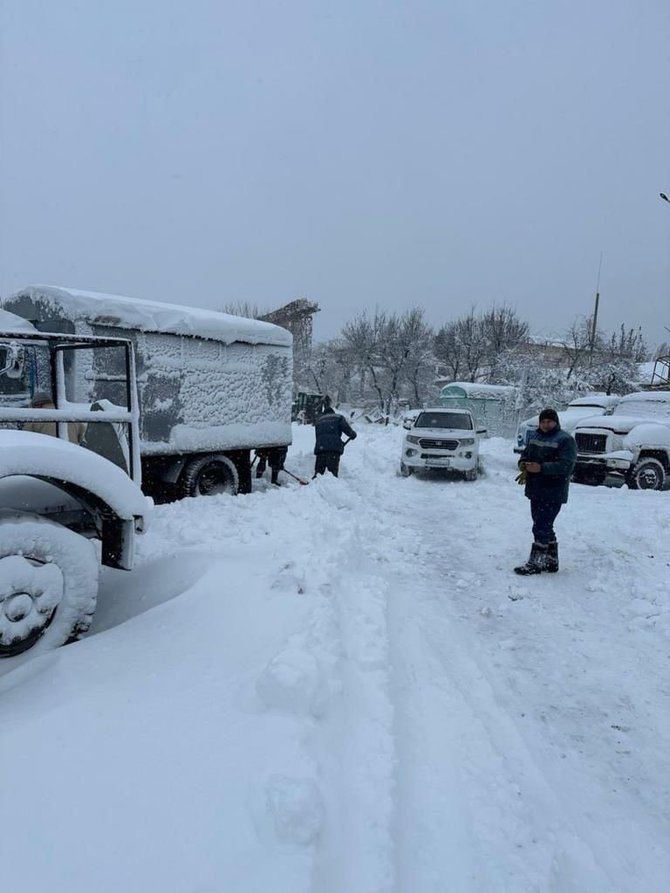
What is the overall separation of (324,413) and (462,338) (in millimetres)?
34025

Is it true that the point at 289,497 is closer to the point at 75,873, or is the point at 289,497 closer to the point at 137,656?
the point at 137,656

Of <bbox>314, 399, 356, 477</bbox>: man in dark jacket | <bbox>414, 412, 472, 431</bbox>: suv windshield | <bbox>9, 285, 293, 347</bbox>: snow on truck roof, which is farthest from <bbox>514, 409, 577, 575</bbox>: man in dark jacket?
<bbox>414, 412, 472, 431</bbox>: suv windshield

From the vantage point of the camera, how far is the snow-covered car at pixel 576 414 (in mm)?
15477

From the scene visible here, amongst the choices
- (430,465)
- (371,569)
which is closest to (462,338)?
(430,465)

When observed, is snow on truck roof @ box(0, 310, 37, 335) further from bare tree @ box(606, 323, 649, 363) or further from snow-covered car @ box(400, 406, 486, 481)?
bare tree @ box(606, 323, 649, 363)

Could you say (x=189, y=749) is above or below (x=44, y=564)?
below

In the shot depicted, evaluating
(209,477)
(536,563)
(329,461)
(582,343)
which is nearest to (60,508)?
(536,563)

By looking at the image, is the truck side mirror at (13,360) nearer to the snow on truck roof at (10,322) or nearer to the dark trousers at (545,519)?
the snow on truck roof at (10,322)

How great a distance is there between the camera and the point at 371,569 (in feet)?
19.0

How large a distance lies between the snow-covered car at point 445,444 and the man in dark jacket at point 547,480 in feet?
21.8

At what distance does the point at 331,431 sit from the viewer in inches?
425

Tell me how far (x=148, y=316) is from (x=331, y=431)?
4.30 meters

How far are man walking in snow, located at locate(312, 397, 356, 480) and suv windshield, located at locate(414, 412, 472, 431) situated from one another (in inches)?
133

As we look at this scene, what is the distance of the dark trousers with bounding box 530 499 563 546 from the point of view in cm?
584
